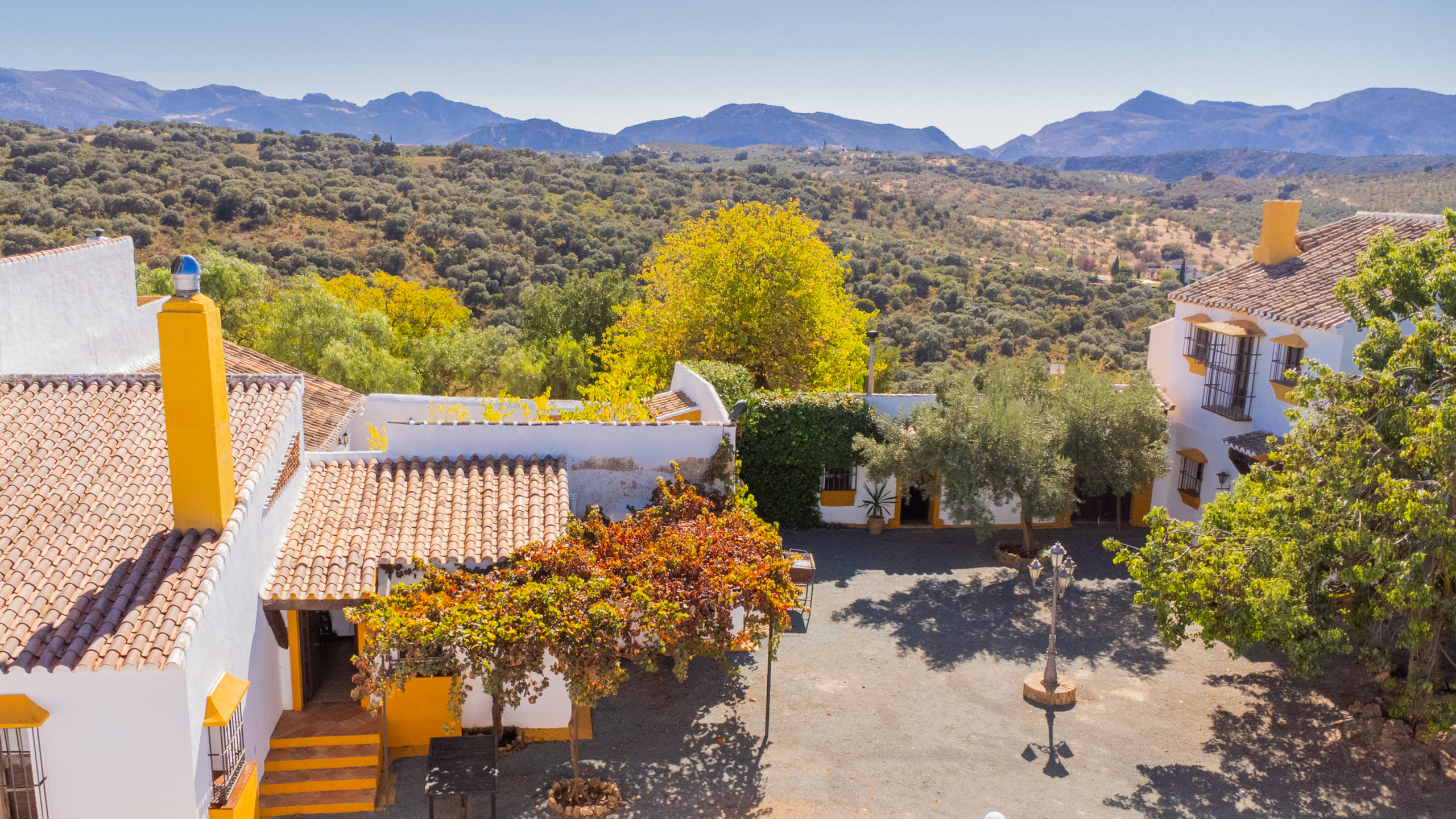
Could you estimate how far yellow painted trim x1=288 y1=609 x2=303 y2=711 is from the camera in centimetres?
1136

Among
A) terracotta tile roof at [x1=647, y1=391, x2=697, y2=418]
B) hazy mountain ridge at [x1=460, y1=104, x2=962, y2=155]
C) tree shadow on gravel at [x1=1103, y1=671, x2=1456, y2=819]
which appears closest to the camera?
tree shadow on gravel at [x1=1103, y1=671, x2=1456, y2=819]

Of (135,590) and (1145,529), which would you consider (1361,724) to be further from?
(135,590)

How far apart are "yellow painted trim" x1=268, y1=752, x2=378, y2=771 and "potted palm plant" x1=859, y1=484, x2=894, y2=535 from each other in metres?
12.1

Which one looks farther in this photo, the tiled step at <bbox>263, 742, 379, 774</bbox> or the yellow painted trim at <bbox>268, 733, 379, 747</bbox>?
the yellow painted trim at <bbox>268, 733, 379, 747</bbox>

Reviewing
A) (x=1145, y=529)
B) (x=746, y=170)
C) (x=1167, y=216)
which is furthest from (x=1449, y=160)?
(x=1145, y=529)

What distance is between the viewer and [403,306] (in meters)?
33.4

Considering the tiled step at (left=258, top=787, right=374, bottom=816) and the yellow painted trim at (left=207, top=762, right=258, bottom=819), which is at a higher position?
the yellow painted trim at (left=207, top=762, right=258, bottom=819)

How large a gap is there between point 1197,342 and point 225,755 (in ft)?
64.0

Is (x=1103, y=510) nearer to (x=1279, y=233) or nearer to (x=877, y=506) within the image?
(x=877, y=506)

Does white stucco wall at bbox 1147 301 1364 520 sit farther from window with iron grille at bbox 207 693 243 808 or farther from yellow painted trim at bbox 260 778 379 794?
window with iron grille at bbox 207 693 243 808

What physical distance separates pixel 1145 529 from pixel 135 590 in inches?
777

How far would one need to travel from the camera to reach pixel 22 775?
8.71 meters

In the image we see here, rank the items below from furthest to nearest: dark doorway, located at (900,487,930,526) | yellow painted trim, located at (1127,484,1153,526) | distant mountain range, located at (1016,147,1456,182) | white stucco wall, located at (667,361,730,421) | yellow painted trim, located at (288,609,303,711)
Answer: distant mountain range, located at (1016,147,1456,182) < yellow painted trim, located at (1127,484,1153,526) < dark doorway, located at (900,487,930,526) < white stucco wall, located at (667,361,730,421) < yellow painted trim, located at (288,609,303,711)

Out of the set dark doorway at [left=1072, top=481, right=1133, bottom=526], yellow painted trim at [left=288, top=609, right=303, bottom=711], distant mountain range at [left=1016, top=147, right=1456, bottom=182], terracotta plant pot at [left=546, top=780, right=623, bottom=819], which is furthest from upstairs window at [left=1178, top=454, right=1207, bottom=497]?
distant mountain range at [left=1016, top=147, right=1456, bottom=182]
